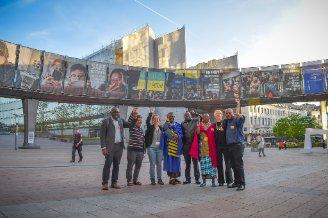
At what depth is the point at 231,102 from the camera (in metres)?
50.7

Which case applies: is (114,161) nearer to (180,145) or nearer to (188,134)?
(180,145)

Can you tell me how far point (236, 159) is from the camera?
7461 millimetres

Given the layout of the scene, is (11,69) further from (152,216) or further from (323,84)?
(323,84)

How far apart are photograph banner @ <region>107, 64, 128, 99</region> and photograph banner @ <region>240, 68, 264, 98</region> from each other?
18.7 m

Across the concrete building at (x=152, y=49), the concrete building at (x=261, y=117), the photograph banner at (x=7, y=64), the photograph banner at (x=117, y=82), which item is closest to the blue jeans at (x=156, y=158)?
the photograph banner at (x=7, y=64)

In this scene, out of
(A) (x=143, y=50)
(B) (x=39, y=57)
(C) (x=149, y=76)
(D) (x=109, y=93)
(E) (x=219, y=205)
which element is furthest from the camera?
(A) (x=143, y=50)

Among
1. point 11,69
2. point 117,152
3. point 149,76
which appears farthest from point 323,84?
point 117,152

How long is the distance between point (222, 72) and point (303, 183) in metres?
43.3

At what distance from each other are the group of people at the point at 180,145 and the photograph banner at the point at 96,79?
3436cm

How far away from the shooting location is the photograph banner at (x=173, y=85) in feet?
157

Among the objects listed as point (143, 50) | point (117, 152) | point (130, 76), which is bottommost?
point (117, 152)

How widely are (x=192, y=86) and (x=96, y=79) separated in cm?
1520

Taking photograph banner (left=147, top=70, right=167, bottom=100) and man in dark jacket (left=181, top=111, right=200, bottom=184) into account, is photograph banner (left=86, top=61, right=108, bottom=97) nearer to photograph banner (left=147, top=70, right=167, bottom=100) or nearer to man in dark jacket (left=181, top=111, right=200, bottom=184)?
→ photograph banner (left=147, top=70, right=167, bottom=100)

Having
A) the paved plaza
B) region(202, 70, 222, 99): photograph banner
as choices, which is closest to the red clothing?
Answer: the paved plaza
